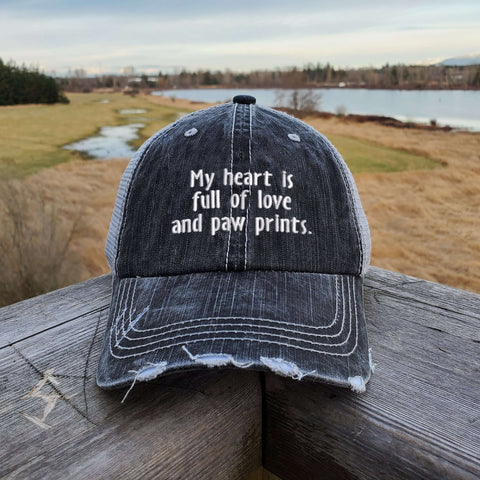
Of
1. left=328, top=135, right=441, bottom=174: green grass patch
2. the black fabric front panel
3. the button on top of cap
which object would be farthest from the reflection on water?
the black fabric front panel

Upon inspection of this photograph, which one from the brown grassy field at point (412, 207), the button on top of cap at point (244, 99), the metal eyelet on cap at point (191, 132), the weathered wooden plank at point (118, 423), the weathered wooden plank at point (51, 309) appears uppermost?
the button on top of cap at point (244, 99)

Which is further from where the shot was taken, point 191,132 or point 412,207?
point 412,207

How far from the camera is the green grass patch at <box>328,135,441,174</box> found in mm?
3277

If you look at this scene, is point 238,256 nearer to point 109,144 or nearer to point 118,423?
point 118,423

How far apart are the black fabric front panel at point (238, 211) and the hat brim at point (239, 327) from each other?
2cm

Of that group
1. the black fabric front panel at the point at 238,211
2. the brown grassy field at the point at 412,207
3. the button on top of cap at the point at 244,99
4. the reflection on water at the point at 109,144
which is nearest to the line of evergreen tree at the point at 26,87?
the reflection on water at the point at 109,144

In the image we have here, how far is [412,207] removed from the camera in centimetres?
287

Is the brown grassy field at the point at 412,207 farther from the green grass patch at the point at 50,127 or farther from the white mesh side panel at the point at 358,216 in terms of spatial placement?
the white mesh side panel at the point at 358,216

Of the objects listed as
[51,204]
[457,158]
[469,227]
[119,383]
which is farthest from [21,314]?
[457,158]

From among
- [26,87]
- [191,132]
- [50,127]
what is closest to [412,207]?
[191,132]

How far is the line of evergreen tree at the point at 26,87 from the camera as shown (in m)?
4.20

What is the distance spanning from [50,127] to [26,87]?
1015mm

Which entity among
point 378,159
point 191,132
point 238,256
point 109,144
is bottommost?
point 378,159

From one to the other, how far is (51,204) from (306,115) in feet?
7.53
